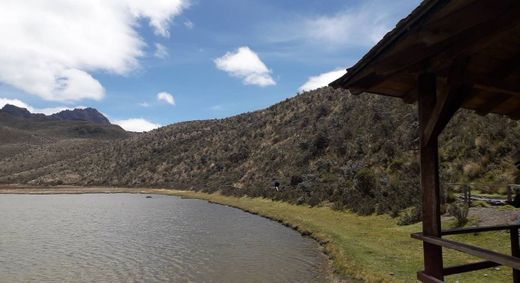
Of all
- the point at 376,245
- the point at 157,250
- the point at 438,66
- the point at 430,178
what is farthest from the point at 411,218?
the point at 438,66

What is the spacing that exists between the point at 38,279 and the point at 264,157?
58516 mm

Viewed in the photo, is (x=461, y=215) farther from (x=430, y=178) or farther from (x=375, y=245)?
(x=430, y=178)

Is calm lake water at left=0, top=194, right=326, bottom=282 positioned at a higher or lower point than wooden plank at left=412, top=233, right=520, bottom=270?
lower

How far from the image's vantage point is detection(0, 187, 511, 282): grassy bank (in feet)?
52.3

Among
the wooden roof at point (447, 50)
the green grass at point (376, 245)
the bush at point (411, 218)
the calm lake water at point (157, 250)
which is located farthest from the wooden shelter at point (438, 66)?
the bush at point (411, 218)

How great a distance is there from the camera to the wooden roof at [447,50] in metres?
5.50

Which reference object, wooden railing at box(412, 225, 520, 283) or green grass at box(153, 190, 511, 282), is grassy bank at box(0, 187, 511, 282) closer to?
green grass at box(153, 190, 511, 282)

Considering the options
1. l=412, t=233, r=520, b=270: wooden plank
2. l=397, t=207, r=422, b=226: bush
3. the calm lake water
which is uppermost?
l=412, t=233, r=520, b=270: wooden plank

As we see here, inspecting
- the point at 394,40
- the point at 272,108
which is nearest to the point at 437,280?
the point at 394,40

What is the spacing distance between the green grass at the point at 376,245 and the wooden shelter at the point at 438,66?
737cm

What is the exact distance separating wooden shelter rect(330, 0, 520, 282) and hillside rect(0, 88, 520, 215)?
925 inches

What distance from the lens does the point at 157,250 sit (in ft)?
81.9

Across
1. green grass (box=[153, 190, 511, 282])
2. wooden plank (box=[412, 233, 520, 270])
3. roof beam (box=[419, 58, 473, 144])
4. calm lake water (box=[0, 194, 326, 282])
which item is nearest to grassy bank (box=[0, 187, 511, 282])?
green grass (box=[153, 190, 511, 282])

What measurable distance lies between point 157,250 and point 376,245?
12.2m
